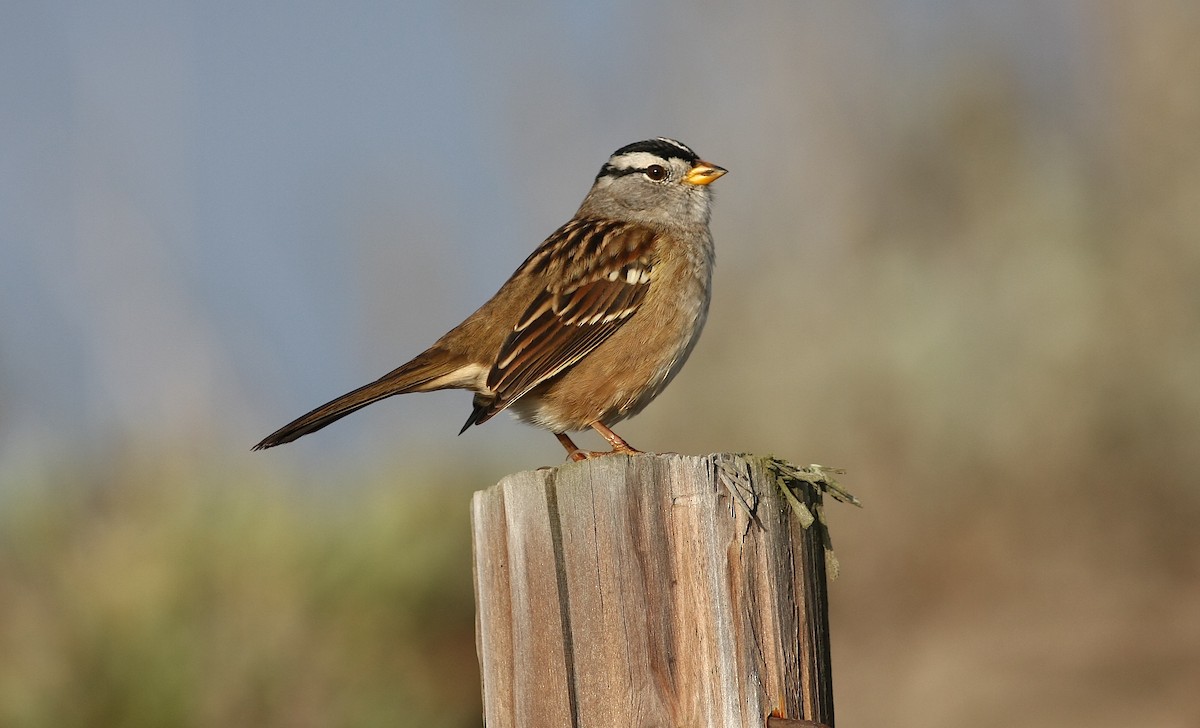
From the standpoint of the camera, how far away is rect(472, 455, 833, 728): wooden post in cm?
278

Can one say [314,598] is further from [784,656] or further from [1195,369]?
[1195,369]

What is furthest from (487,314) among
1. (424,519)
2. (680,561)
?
(680,561)

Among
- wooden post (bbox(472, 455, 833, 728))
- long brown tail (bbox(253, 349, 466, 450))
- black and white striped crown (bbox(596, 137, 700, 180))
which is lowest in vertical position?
wooden post (bbox(472, 455, 833, 728))

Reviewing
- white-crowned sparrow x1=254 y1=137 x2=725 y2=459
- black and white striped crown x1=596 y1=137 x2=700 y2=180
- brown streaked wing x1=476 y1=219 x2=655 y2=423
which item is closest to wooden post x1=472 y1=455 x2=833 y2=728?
white-crowned sparrow x1=254 y1=137 x2=725 y2=459

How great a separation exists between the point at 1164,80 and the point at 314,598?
5.94m

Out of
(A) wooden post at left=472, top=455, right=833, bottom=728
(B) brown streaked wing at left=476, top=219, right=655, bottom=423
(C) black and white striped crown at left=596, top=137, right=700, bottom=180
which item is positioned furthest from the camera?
(C) black and white striped crown at left=596, top=137, right=700, bottom=180

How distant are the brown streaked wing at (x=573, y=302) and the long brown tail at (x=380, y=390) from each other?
25 cm

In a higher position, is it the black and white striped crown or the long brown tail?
the black and white striped crown

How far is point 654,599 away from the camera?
2.80 meters

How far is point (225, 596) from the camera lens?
236 inches

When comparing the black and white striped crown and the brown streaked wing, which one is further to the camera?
the black and white striped crown

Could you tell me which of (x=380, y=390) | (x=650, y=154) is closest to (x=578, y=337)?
(x=380, y=390)

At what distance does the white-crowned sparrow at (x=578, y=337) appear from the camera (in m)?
5.03

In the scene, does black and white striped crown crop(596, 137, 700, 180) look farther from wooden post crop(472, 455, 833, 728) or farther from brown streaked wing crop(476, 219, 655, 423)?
wooden post crop(472, 455, 833, 728)
